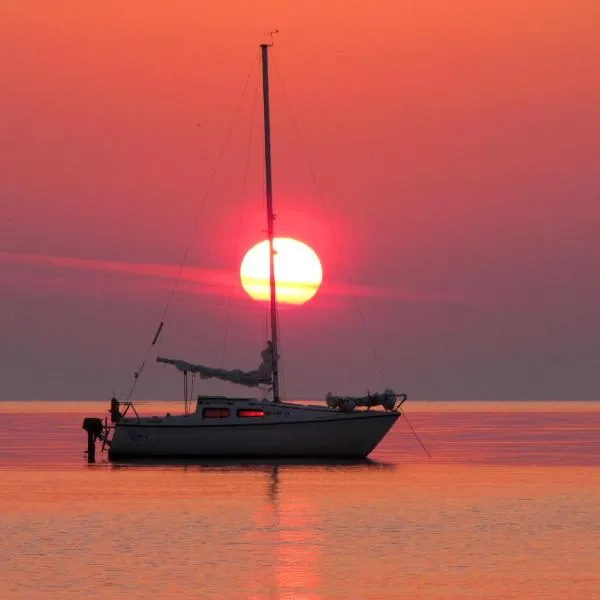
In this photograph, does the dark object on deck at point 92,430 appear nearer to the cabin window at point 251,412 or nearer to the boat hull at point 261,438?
the boat hull at point 261,438

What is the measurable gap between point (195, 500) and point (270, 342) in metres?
19.9

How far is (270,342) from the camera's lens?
260ft

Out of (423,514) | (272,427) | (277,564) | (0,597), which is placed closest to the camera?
(0,597)

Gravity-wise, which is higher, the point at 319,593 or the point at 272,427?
the point at 272,427

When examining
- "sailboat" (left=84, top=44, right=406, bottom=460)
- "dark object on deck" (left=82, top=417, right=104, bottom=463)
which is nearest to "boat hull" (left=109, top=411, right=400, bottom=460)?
"sailboat" (left=84, top=44, right=406, bottom=460)

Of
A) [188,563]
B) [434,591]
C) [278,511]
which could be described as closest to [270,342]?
[278,511]

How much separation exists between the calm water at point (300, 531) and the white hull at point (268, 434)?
4.07ft

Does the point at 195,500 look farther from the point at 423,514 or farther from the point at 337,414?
the point at 337,414

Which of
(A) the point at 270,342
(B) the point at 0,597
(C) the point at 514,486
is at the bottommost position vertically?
(B) the point at 0,597

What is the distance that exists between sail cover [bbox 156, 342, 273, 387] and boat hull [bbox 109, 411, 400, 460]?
2.76 meters

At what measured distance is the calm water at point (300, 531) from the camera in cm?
3609

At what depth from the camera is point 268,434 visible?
77.0 metres

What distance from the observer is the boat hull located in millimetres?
77188

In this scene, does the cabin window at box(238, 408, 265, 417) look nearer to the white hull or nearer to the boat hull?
the white hull
